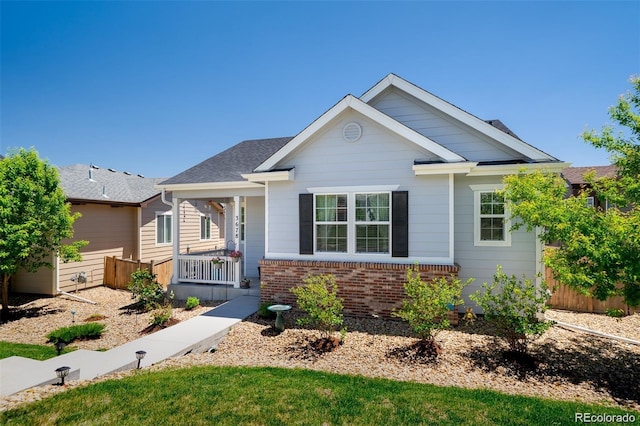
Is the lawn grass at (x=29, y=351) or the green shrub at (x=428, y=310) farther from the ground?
the green shrub at (x=428, y=310)

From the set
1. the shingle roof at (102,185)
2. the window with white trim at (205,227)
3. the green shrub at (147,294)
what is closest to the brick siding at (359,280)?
the green shrub at (147,294)

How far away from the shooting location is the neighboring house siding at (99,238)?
1279cm

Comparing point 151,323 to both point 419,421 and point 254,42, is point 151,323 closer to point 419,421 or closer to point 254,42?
point 419,421

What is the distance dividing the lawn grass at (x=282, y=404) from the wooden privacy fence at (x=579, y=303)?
6694mm

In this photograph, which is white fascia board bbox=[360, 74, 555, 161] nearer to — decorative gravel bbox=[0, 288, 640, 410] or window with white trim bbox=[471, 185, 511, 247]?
window with white trim bbox=[471, 185, 511, 247]

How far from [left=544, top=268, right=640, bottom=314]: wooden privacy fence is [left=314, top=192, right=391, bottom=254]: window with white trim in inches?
233

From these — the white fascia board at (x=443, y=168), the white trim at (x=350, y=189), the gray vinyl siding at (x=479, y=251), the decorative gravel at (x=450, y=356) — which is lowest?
the decorative gravel at (x=450, y=356)

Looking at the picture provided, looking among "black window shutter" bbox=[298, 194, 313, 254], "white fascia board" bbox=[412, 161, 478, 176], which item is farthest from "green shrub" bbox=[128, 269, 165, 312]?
"white fascia board" bbox=[412, 161, 478, 176]

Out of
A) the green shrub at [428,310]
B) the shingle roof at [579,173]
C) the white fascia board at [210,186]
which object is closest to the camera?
the green shrub at [428,310]

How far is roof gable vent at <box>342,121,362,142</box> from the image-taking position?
868 centimetres

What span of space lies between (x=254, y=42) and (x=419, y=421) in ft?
41.0

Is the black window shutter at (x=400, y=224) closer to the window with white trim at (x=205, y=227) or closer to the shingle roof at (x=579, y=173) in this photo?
the window with white trim at (x=205, y=227)

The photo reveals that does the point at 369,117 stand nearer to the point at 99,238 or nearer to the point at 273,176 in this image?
the point at 273,176

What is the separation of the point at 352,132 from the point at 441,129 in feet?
10.3
